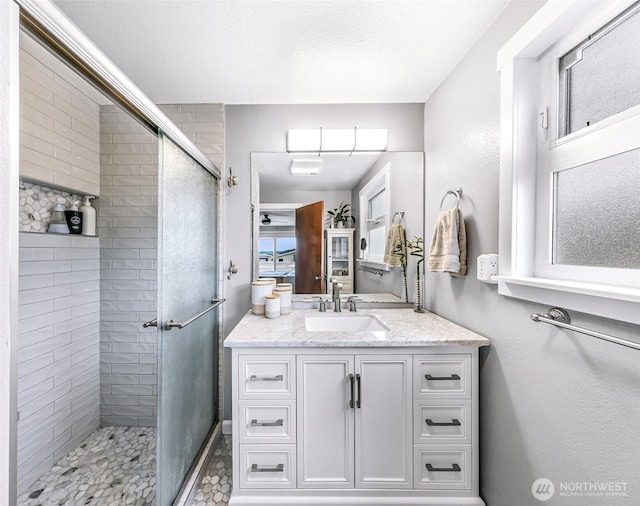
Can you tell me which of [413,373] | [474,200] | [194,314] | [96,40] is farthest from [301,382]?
[96,40]

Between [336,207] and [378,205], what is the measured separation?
0.29 meters

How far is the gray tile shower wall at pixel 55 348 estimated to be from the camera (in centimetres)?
138

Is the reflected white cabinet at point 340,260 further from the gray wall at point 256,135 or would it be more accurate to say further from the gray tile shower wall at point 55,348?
the gray tile shower wall at point 55,348

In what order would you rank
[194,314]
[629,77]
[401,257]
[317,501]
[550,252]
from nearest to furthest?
[629,77] → [550,252] → [317,501] → [194,314] → [401,257]

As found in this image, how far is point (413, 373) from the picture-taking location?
1.27 meters

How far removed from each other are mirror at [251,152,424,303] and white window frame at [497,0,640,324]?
799mm

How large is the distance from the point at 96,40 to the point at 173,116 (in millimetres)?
579

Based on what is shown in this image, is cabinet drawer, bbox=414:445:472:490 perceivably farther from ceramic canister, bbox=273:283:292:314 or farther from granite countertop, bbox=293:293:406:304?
ceramic canister, bbox=273:283:292:314

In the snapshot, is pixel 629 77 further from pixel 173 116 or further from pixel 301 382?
pixel 173 116

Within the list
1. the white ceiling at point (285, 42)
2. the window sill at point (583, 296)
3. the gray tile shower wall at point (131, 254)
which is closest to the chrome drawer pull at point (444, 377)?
the window sill at point (583, 296)

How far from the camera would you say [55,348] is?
154 cm

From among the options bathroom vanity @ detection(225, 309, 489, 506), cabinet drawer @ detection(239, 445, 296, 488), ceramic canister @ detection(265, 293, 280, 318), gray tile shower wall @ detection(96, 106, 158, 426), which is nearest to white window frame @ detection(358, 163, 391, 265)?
ceramic canister @ detection(265, 293, 280, 318)

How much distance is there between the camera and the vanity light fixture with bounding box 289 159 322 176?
189 centimetres

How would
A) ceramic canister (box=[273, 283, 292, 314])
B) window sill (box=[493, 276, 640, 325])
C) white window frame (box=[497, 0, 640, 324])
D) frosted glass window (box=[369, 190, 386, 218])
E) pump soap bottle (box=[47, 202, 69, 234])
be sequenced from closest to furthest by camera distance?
window sill (box=[493, 276, 640, 325]) < white window frame (box=[497, 0, 640, 324]) < pump soap bottle (box=[47, 202, 69, 234]) < ceramic canister (box=[273, 283, 292, 314]) < frosted glass window (box=[369, 190, 386, 218])
